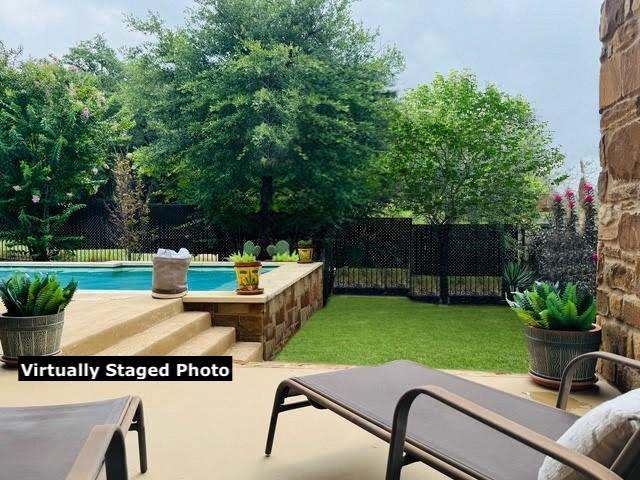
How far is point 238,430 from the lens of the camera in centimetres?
293

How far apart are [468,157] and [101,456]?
35.5 feet

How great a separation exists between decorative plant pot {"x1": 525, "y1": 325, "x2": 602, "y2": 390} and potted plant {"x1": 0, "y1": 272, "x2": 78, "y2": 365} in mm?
3195

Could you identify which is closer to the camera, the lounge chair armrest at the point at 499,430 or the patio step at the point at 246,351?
the lounge chair armrest at the point at 499,430

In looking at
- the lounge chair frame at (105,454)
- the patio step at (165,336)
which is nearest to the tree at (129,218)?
the patio step at (165,336)

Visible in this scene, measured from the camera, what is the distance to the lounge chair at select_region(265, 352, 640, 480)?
144cm

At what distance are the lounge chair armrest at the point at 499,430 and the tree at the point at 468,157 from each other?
10.0 meters

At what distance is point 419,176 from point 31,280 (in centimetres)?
872

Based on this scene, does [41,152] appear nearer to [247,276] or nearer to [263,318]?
[247,276]

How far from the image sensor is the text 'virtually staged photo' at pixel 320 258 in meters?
2.22

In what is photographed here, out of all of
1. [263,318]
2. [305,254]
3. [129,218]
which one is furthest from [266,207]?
[263,318]

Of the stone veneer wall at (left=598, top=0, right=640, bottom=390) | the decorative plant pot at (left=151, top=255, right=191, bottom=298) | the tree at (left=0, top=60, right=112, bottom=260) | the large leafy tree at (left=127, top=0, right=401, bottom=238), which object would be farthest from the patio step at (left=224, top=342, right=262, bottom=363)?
the tree at (left=0, top=60, right=112, bottom=260)

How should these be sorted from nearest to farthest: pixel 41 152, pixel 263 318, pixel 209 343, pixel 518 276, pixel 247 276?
pixel 209 343 → pixel 263 318 → pixel 247 276 → pixel 518 276 → pixel 41 152

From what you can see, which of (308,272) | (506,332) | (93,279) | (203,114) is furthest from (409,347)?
(203,114)

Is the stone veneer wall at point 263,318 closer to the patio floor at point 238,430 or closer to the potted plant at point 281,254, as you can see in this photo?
the patio floor at point 238,430
